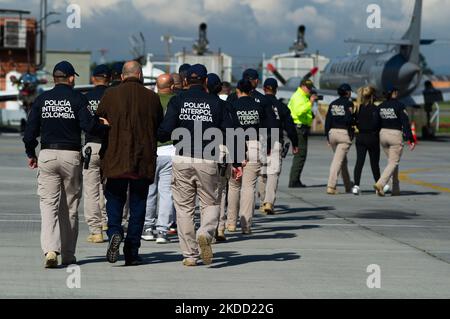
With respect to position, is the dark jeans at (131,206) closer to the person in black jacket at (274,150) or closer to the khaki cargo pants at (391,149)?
the person in black jacket at (274,150)

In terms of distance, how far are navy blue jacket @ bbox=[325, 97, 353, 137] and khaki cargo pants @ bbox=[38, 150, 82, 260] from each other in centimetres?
1076

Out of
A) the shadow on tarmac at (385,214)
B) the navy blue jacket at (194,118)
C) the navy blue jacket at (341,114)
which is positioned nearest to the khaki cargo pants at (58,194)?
the navy blue jacket at (194,118)

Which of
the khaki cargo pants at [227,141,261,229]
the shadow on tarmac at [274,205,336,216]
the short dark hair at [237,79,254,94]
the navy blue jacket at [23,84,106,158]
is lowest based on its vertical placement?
the shadow on tarmac at [274,205,336,216]

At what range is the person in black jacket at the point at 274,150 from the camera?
17453 millimetres

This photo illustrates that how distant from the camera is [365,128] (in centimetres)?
2219

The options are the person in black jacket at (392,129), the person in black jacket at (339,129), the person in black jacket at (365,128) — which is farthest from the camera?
the person in black jacket at (365,128)

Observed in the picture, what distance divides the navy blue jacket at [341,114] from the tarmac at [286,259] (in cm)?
163

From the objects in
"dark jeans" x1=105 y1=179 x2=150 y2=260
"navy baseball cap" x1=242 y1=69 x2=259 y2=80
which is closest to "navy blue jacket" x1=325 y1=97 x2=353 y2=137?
"navy baseball cap" x1=242 y1=69 x2=259 y2=80

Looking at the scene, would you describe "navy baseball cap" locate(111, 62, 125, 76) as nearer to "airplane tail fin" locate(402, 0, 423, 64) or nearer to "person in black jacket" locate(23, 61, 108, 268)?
"person in black jacket" locate(23, 61, 108, 268)

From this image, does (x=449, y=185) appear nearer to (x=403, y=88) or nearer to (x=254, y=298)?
(x=254, y=298)

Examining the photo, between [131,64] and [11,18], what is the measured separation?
6742cm

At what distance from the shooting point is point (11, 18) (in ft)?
253

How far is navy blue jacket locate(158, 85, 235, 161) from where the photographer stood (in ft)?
38.7

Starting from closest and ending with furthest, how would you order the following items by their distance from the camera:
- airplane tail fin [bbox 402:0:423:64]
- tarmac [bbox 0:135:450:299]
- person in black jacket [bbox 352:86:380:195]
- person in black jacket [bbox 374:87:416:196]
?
tarmac [bbox 0:135:450:299]
person in black jacket [bbox 374:87:416:196]
person in black jacket [bbox 352:86:380:195]
airplane tail fin [bbox 402:0:423:64]
